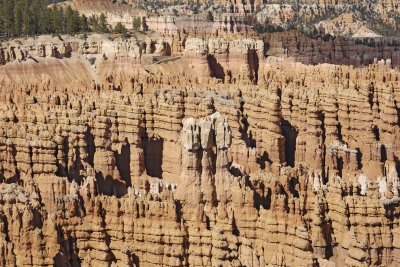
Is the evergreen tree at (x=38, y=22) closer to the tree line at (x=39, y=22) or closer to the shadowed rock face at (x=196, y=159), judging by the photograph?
the tree line at (x=39, y=22)

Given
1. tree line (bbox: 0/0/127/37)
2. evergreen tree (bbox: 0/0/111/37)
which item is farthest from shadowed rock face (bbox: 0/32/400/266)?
evergreen tree (bbox: 0/0/111/37)

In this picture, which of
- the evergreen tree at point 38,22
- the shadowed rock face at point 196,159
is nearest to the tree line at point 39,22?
the evergreen tree at point 38,22

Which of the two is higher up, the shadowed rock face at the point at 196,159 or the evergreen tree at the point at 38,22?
the evergreen tree at the point at 38,22

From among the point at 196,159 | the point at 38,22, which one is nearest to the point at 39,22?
the point at 38,22

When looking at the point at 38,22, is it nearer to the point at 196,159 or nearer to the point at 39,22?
the point at 39,22

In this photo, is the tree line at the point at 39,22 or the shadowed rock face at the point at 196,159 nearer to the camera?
the shadowed rock face at the point at 196,159
